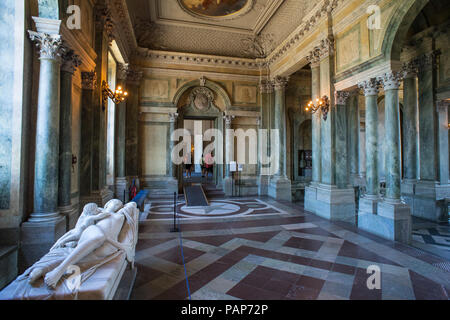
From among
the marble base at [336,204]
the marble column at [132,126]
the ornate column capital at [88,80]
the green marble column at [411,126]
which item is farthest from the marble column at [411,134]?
the marble column at [132,126]

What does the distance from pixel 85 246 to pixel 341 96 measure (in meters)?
7.67

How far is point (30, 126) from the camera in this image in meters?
4.10

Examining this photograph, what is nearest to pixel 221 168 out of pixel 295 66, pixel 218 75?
pixel 218 75

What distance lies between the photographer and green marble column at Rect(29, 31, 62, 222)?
4.05 meters

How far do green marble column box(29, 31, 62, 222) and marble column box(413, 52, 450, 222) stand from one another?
11327 mm

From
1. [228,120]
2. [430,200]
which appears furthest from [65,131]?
[430,200]

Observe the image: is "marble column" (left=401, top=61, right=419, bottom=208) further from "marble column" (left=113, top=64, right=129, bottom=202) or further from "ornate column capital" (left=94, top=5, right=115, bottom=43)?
"marble column" (left=113, top=64, right=129, bottom=202)

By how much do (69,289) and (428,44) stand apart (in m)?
12.2

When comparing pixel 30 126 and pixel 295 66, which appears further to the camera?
pixel 295 66

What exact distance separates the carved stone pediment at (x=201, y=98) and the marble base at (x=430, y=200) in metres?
9.64

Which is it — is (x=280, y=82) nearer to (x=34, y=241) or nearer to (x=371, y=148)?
(x=371, y=148)
